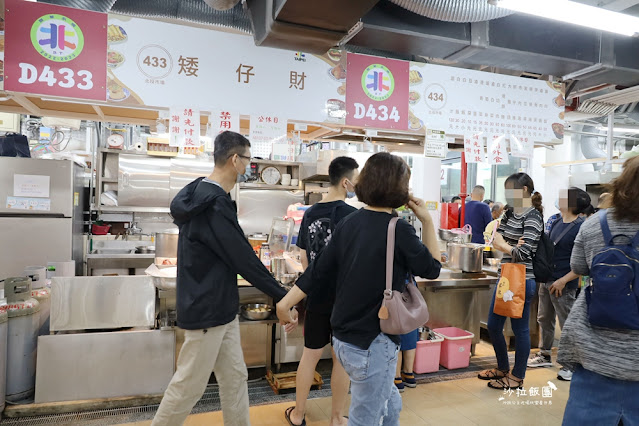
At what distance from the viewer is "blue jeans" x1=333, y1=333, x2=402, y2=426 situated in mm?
1712

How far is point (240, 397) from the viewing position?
2.24 metres

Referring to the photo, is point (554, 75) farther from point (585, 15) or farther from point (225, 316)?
point (225, 316)

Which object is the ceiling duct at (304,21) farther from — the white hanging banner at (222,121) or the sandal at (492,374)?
the sandal at (492,374)

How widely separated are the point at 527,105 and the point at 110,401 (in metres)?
4.44

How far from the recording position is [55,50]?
278 centimetres

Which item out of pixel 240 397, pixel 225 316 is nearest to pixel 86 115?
pixel 225 316

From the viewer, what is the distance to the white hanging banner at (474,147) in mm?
3822

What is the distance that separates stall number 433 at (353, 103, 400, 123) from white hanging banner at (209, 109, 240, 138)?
998 millimetres

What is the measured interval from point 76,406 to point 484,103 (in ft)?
13.8

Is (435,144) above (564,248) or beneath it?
above

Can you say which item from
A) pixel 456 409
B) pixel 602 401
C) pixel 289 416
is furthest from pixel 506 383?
pixel 602 401

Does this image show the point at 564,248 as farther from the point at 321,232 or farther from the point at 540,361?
the point at 321,232

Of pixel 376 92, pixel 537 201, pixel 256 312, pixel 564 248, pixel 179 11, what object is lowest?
pixel 256 312

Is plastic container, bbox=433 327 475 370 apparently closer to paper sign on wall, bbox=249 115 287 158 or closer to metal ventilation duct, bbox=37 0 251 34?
paper sign on wall, bbox=249 115 287 158
